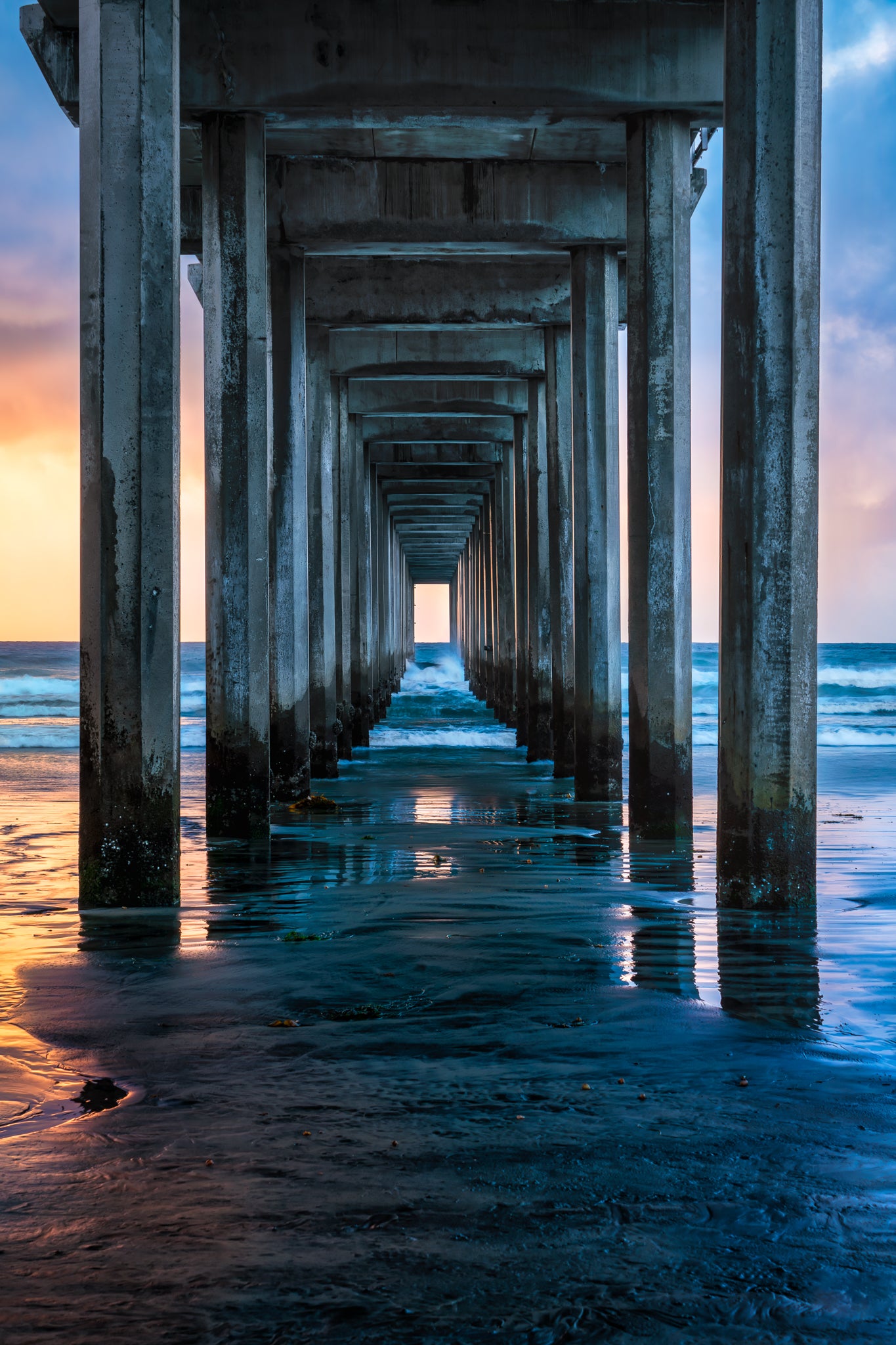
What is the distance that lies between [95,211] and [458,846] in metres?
4.80

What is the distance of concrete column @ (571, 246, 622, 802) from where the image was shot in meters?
12.3

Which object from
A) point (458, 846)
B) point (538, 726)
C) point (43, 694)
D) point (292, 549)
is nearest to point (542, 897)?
point (458, 846)

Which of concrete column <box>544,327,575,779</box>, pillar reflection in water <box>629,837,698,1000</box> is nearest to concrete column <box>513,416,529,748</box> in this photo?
concrete column <box>544,327,575,779</box>

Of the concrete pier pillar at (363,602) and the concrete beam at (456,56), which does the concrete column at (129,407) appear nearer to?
the concrete beam at (456,56)

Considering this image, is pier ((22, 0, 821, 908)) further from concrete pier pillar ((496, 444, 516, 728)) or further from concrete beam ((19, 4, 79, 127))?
concrete pier pillar ((496, 444, 516, 728))

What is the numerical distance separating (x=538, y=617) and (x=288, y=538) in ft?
21.1

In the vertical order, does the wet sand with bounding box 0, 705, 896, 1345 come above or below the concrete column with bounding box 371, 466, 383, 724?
below

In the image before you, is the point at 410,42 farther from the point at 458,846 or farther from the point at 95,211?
the point at 458,846

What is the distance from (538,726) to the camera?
1792 cm

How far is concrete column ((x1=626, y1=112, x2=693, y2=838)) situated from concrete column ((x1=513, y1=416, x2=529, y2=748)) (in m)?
10.4

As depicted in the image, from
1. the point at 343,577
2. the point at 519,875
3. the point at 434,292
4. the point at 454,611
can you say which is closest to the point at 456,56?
the point at 434,292

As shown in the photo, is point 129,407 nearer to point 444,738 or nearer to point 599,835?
point 599,835

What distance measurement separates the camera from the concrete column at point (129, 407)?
20.6 ft

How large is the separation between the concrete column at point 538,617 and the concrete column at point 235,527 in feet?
26.1
